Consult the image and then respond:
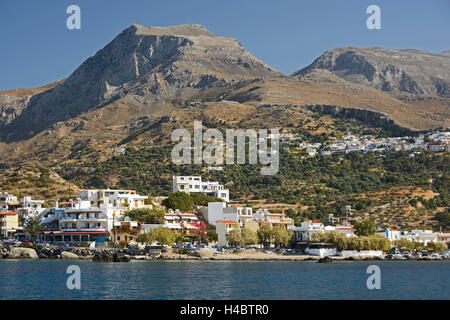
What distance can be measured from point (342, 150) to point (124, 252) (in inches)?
3201

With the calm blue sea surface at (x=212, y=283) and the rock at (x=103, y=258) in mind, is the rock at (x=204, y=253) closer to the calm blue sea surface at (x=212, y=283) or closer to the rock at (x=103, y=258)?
the rock at (x=103, y=258)

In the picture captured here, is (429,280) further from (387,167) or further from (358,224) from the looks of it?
(387,167)

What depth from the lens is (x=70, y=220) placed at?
84.2 metres

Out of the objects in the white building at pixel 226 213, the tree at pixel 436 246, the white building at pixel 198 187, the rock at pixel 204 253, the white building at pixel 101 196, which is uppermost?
the white building at pixel 198 187

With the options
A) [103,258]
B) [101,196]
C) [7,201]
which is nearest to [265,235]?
[103,258]

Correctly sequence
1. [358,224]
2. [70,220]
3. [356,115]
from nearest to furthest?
[70,220]
[358,224]
[356,115]

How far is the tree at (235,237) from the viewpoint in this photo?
82.9m

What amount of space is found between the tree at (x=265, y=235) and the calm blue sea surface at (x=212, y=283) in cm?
2389

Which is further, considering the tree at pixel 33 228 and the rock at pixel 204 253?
the tree at pixel 33 228

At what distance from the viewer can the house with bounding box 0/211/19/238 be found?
88.8 m

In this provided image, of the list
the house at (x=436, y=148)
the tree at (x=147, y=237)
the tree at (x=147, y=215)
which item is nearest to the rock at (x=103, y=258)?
the tree at (x=147, y=237)

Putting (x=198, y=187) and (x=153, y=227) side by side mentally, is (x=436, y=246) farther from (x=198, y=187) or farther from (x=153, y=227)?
(x=198, y=187)

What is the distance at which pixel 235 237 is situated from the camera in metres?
82.9
